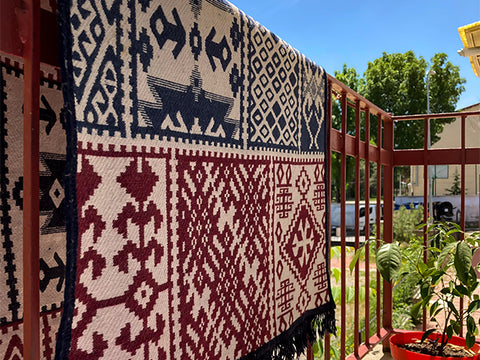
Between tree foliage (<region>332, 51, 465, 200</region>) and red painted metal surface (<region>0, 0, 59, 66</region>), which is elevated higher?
tree foliage (<region>332, 51, 465, 200</region>)

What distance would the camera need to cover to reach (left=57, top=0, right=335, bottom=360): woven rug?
656 mm

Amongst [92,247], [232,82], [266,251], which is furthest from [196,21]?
[266,251]

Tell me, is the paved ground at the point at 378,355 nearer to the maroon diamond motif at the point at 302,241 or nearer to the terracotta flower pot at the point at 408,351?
the terracotta flower pot at the point at 408,351

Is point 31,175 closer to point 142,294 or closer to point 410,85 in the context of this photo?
point 142,294

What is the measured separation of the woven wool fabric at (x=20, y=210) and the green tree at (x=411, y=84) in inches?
782

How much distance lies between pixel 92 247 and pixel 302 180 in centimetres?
83

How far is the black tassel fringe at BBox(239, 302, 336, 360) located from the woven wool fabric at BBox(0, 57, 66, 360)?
0.49 metres

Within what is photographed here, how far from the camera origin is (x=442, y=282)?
1.94m

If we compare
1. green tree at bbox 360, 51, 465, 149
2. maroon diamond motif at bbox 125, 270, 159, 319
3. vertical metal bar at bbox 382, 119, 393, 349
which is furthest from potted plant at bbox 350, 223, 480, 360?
green tree at bbox 360, 51, 465, 149

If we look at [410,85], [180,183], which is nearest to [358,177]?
[180,183]

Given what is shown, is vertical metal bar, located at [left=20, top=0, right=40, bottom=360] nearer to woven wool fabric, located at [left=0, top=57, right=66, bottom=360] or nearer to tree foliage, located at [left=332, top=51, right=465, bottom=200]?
woven wool fabric, located at [left=0, top=57, right=66, bottom=360]

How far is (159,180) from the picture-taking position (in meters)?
0.78

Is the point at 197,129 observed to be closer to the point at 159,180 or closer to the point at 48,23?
the point at 159,180

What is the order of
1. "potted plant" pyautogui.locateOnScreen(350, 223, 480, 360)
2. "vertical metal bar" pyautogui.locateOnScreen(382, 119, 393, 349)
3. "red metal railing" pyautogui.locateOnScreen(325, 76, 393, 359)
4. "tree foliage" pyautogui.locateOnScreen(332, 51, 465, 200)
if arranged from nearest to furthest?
1. "potted plant" pyautogui.locateOnScreen(350, 223, 480, 360)
2. "red metal railing" pyautogui.locateOnScreen(325, 76, 393, 359)
3. "vertical metal bar" pyautogui.locateOnScreen(382, 119, 393, 349)
4. "tree foliage" pyautogui.locateOnScreen(332, 51, 465, 200)
